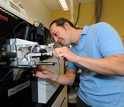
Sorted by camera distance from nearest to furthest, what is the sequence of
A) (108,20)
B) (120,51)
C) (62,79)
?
(120,51) < (62,79) < (108,20)

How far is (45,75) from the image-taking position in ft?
2.56

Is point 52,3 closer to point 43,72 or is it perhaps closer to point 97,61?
point 43,72

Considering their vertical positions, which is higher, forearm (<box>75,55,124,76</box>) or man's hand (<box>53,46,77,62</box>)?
man's hand (<box>53,46,77,62</box>)

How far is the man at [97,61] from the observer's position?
0.47m

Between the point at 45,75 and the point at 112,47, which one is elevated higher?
the point at 112,47

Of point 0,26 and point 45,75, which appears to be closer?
point 0,26

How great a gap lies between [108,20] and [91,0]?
0.66 meters

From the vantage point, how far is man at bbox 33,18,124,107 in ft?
1.53

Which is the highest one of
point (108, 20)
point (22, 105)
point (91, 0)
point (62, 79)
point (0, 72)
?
point (91, 0)

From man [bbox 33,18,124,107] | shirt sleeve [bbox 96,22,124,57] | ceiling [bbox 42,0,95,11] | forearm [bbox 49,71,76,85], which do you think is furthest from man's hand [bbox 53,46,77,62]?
ceiling [bbox 42,0,95,11]

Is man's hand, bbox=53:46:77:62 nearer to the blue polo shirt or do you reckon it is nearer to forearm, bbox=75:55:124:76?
forearm, bbox=75:55:124:76

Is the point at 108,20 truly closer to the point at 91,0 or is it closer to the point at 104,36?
the point at 91,0

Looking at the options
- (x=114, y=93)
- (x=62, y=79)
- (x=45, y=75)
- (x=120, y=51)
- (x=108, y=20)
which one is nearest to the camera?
(x=120, y=51)

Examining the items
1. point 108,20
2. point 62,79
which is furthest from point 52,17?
point 62,79
